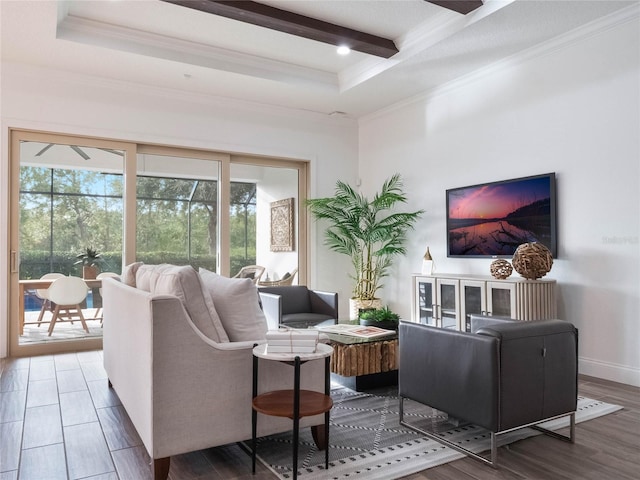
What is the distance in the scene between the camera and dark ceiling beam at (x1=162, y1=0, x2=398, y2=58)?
3.60 meters

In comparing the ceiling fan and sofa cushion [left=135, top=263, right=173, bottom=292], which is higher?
the ceiling fan

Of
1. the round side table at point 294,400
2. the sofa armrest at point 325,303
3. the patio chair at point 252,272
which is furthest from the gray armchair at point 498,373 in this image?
the patio chair at point 252,272

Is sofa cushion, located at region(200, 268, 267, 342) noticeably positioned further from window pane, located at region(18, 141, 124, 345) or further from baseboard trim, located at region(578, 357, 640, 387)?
window pane, located at region(18, 141, 124, 345)

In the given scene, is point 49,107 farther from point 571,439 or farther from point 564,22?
point 571,439

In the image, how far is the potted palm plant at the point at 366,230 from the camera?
5.56 metres

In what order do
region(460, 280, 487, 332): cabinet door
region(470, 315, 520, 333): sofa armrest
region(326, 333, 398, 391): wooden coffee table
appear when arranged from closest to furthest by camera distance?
region(470, 315, 520, 333): sofa armrest
region(326, 333, 398, 391): wooden coffee table
region(460, 280, 487, 332): cabinet door

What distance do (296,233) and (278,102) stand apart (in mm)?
1698

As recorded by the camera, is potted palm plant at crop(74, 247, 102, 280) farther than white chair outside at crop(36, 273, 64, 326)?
Yes

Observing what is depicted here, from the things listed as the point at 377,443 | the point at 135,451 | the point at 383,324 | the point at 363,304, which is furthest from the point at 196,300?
the point at 363,304

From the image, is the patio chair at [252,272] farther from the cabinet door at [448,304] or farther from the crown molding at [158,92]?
the cabinet door at [448,304]

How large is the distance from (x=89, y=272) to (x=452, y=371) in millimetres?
4057

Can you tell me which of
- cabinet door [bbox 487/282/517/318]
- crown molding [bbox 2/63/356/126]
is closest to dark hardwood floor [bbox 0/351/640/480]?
cabinet door [bbox 487/282/517/318]

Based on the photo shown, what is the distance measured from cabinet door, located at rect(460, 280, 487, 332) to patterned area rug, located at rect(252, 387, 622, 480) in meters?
1.26

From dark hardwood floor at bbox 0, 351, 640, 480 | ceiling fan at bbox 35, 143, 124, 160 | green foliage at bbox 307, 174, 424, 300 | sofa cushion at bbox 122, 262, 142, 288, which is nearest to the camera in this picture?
dark hardwood floor at bbox 0, 351, 640, 480
